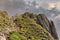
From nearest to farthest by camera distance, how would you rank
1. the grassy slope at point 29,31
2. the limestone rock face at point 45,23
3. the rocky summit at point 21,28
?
the rocky summit at point 21,28 < the grassy slope at point 29,31 < the limestone rock face at point 45,23

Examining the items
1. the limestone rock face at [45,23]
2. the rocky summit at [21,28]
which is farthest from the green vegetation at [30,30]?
the limestone rock face at [45,23]

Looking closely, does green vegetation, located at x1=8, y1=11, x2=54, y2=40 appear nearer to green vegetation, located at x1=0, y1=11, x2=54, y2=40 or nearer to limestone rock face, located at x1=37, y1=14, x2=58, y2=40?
green vegetation, located at x1=0, y1=11, x2=54, y2=40

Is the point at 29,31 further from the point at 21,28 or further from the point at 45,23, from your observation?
the point at 45,23

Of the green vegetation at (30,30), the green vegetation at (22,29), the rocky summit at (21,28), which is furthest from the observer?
the green vegetation at (30,30)

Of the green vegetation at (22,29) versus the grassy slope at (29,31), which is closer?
the green vegetation at (22,29)

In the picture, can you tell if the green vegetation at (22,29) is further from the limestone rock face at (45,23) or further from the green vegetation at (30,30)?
the limestone rock face at (45,23)

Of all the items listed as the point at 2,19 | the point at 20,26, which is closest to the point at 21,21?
the point at 20,26

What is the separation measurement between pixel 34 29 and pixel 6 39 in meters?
12.6

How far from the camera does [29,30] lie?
42.0m

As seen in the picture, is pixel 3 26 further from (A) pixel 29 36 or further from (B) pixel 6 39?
(A) pixel 29 36

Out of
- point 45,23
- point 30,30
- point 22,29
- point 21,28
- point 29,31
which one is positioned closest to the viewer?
point 22,29

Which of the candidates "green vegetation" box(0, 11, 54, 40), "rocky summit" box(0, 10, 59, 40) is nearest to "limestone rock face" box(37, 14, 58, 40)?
"rocky summit" box(0, 10, 59, 40)

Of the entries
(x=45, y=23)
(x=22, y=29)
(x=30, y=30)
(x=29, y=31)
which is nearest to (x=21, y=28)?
(x=22, y=29)

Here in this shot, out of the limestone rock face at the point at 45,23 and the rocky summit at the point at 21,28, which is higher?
the limestone rock face at the point at 45,23
